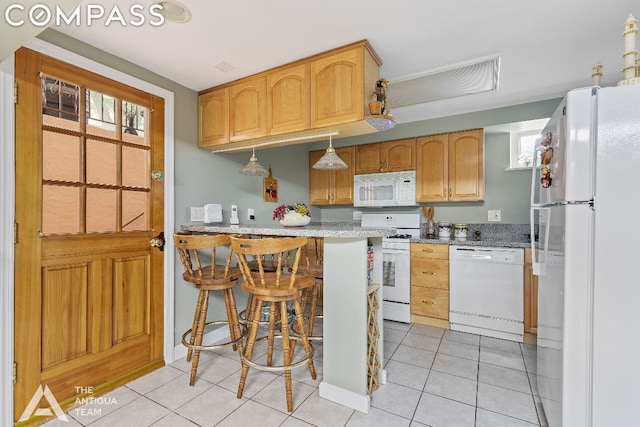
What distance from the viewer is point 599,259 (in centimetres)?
119

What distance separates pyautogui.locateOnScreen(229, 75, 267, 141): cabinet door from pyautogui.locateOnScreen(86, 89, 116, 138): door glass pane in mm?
818

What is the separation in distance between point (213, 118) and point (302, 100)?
3.02 feet

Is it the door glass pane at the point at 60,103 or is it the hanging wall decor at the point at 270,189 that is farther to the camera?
the hanging wall decor at the point at 270,189

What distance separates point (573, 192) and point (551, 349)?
84 centimetres

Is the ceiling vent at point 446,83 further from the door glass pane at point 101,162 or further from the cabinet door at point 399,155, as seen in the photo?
the door glass pane at point 101,162

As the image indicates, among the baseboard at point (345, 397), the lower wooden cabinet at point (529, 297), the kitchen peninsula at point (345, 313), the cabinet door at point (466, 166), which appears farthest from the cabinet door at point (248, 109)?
the lower wooden cabinet at point (529, 297)

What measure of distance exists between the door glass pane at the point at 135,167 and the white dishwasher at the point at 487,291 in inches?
114

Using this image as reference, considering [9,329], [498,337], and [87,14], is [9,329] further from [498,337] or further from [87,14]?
[498,337]

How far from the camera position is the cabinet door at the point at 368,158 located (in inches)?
149

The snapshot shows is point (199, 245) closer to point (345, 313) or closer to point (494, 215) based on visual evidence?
point (345, 313)

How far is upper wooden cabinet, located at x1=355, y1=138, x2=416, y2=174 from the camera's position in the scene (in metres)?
3.57

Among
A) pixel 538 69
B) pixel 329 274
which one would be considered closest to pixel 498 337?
pixel 329 274

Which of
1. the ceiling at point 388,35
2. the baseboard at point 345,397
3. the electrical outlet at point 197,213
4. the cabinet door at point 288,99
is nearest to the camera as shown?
the ceiling at point 388,35

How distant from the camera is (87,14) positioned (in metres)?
1.61
